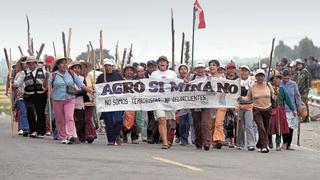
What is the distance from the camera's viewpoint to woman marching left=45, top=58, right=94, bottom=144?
657 inches

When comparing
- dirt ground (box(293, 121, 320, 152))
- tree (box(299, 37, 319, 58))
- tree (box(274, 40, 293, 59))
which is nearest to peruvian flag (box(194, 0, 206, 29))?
dirt ground (box(293, 121, 320, 152))

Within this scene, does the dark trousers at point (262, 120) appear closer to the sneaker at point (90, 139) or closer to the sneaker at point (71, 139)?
the sneaker at point (90, 139)

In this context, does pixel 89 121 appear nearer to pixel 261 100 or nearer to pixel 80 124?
pixel 80 124

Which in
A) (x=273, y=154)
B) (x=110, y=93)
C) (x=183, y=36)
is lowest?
(x=273, y=154)

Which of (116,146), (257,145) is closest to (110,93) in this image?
(116,146)

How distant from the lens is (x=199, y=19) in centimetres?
2230

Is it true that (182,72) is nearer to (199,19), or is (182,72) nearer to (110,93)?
(110,93)

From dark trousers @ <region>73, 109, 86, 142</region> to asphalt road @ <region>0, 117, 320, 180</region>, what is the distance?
2.59 ft

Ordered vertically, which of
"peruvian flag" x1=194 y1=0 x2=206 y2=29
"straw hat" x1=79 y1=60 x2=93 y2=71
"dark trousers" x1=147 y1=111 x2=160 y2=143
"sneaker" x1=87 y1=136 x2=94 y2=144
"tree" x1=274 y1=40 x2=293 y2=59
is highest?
"tree" x1=274 y1=40 x2=293 y2=59

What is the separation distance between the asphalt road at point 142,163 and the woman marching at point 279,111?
0.79 meters

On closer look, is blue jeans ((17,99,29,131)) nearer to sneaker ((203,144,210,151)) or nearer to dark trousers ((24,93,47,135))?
dark trousers ((24,93,47,135))

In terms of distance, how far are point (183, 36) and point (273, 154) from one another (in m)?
6.30

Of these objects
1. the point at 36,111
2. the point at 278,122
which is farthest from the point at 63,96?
the point at 278,122

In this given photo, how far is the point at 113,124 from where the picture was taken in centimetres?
1705
